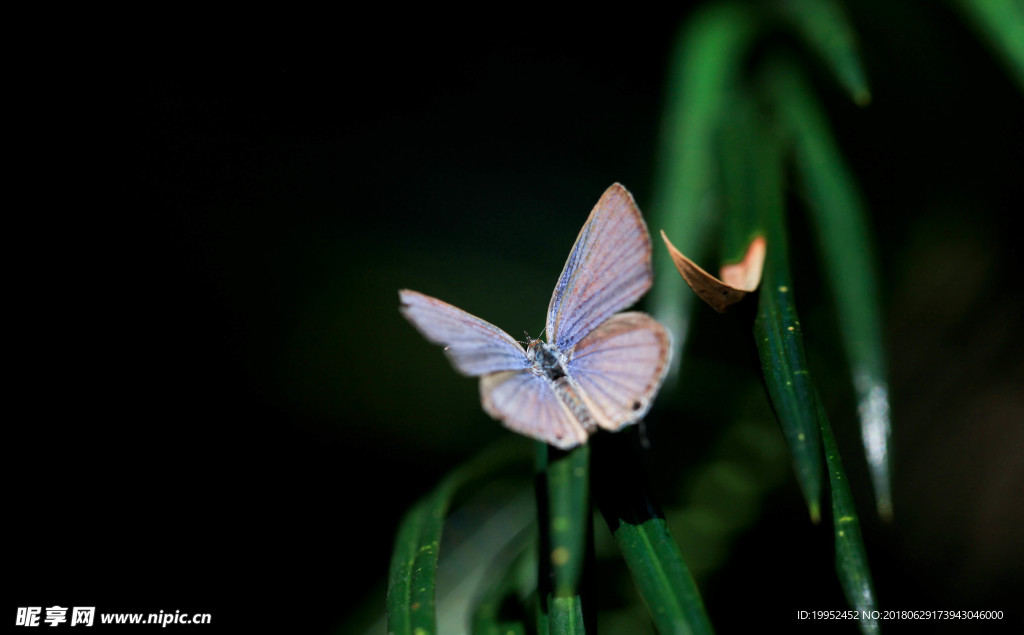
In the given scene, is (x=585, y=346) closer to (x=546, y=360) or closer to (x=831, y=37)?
(x=546, y=360)

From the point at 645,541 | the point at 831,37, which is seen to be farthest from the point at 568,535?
the point at 831,37

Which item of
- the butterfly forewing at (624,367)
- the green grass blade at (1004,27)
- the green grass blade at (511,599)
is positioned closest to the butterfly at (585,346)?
the butterfly forewing at (624,367)

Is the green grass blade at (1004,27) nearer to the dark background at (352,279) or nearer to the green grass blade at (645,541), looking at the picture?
the dark background at (352,279)

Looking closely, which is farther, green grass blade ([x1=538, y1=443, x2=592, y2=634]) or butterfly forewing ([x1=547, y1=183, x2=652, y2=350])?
butterfly forewing ([x1=547, y1=183, x2=652, y2=350])

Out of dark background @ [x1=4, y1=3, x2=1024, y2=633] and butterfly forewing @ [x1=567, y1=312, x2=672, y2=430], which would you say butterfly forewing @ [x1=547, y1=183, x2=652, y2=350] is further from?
dark background @ [x1=4, y1=3, x2=1024, y2=633]

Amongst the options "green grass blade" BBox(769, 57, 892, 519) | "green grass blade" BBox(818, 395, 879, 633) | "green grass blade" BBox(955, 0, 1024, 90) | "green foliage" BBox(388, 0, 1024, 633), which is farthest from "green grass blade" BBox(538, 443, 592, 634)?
"green grass blade" BBox(955, 0, 1024, 90)

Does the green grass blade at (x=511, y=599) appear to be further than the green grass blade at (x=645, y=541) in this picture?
Yes
